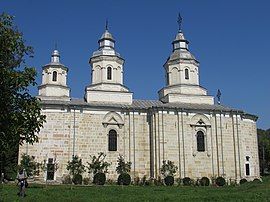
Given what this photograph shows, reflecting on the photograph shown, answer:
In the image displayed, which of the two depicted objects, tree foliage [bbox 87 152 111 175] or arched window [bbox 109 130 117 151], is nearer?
tree foliage [bbox 87 152 111 175]

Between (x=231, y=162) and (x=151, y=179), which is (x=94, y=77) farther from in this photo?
(x=231, y=162)

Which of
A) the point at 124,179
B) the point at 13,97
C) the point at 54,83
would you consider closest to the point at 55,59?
the point at 54,83

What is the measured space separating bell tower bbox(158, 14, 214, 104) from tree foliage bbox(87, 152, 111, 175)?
33.6ft

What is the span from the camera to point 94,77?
43719mm

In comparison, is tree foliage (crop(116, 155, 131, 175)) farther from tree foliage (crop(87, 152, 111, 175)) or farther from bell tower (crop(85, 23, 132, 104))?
bell tower (crop(85, 23, 132, 104))

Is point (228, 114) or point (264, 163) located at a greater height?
point (228, 114)

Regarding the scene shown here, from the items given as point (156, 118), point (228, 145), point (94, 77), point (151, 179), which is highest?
point (94, 77)

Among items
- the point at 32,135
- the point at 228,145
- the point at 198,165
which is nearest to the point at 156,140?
the point at 198,165

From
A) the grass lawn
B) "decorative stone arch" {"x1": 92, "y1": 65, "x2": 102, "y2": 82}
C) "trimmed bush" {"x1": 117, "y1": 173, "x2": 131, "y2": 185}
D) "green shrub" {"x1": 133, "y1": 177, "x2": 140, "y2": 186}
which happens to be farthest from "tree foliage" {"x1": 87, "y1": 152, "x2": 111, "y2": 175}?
the grass lawn

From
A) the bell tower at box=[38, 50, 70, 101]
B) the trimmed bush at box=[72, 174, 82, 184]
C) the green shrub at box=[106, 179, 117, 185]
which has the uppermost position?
the bell tower at box=[38, 50, 70, 101]

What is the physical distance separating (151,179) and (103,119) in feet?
26.2

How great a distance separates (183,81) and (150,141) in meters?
8.19

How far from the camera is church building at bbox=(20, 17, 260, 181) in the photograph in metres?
39.9

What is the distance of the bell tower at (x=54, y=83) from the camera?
140 ft
